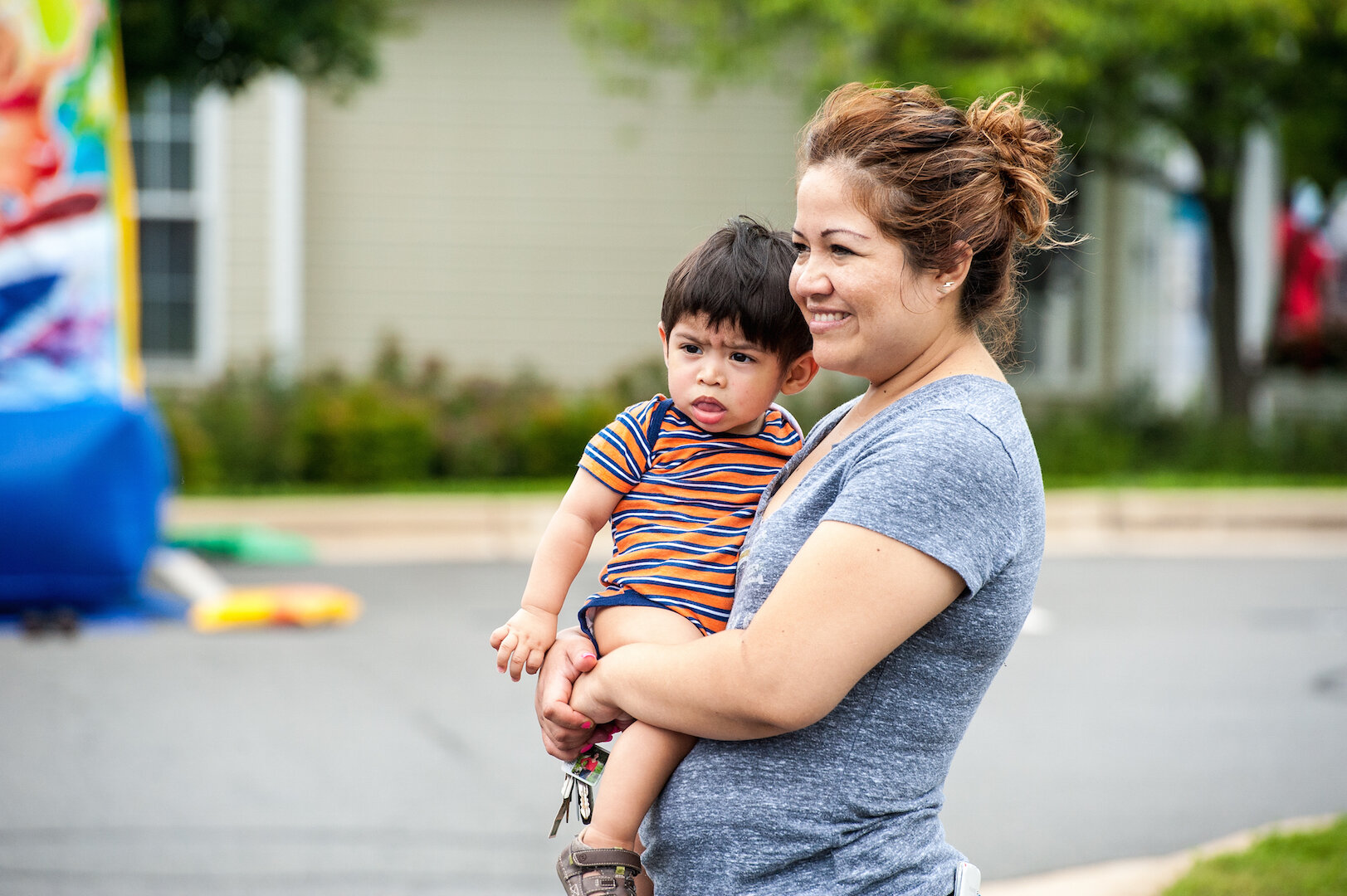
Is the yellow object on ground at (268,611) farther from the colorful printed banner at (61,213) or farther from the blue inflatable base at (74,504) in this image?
the colorful printed banner at (61,213)

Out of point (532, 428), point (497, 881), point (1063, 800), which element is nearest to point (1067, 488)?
point (532, 428)

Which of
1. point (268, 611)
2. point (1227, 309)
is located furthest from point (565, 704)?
point (1227, 309)

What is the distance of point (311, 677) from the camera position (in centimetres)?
745

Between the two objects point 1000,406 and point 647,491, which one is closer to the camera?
point 1000,406

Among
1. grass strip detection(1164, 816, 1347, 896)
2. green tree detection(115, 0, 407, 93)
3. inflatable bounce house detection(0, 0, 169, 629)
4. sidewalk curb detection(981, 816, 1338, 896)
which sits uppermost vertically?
green tree detection(115, 0, 407, 93)

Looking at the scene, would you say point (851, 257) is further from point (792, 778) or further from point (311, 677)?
point (311, 677)

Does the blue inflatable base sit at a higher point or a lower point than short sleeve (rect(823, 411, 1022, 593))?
lower

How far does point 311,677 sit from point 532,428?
266 inches

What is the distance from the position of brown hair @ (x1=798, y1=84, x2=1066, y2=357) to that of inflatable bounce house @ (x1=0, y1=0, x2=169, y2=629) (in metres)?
6.95

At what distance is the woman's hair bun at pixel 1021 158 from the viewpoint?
1982mm

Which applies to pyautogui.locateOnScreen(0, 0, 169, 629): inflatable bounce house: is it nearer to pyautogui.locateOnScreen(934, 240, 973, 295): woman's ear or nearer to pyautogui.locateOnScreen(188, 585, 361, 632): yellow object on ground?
pyautogui.locateOnScreen(188, 585, 361, 632): yellow object on ground

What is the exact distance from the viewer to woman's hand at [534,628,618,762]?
2131mm

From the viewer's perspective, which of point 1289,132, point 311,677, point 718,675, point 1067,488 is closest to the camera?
point 718,675

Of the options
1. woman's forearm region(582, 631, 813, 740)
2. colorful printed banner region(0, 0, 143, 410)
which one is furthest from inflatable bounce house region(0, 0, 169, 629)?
woman's forearm region(582, 631, 813, 740)
